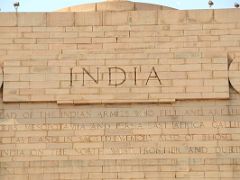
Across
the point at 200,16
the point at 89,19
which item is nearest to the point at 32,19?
the point at 89,19

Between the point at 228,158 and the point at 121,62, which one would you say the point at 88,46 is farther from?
the point at 228,158

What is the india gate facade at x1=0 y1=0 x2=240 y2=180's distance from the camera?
→ 1725 cm

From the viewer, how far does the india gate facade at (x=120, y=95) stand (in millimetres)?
17250

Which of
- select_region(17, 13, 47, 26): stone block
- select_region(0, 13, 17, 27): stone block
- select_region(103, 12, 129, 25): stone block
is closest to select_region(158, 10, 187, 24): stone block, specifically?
select_region(103, 12, 129, 25): stone block

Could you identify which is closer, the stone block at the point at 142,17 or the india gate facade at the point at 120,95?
the india gate facade at the point at 120,95

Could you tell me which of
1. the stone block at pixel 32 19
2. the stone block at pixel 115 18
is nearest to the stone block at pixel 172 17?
the stone block at pixel 115 18

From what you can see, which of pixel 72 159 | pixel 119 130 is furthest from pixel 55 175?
pixel 119 130

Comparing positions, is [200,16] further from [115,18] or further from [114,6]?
[114,6]

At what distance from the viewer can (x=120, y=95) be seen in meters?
17.6

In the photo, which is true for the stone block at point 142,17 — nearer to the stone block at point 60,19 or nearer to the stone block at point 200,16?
the stone block at point 200,16

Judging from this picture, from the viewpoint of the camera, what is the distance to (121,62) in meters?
17.8

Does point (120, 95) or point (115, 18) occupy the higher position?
point (115, 18)

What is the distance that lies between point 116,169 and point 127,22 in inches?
137

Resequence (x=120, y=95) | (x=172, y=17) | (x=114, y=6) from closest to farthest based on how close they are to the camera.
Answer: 1. (x=120, y=95)
2. (x=172, y=17)
3. (x=114, y=6)
